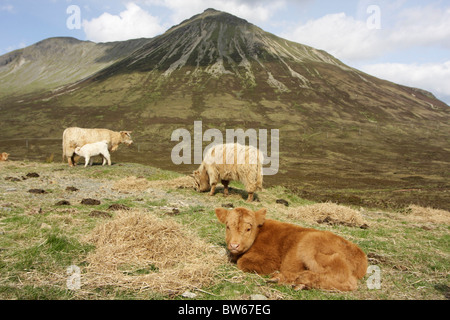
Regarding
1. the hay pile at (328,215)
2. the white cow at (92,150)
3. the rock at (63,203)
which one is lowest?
the hay pile at (328,215)

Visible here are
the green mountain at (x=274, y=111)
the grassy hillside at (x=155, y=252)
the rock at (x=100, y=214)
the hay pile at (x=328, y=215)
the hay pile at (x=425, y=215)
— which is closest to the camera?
the grassy hillside at (x=155, y=252)

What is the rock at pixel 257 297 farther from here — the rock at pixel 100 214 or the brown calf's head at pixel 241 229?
the rock at pixel 100 214

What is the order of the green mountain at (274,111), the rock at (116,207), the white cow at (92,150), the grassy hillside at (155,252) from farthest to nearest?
the green mountain at (274,111) → the white cow at (92,150) → the rock at (116,207) → the grassy hillside at (155,252)

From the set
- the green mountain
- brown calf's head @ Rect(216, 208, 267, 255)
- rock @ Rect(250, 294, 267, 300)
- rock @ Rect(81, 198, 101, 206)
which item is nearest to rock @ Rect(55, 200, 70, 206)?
rock @ Rect(81, 198, 101, 206)

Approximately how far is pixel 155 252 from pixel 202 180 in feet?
33.0

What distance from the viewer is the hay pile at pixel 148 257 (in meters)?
5.07

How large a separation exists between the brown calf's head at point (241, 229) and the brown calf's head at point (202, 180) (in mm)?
9919

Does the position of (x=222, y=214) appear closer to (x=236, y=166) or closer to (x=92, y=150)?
(x=236, y=166)

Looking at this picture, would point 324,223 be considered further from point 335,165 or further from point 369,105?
point 369,105

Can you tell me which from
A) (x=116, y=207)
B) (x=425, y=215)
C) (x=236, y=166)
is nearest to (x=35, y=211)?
(x=116, y=207)

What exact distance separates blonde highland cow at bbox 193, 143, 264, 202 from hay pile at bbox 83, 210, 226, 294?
7572 millimetres

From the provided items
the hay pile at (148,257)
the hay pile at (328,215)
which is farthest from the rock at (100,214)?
the hay pile at (328,215)
